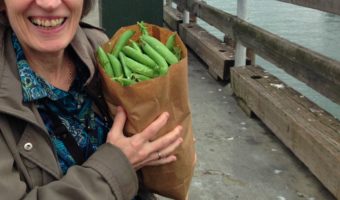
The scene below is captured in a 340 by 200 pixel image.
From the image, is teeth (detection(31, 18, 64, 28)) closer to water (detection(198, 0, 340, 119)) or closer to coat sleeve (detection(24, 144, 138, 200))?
coat sleeve (detection(24, 144, 138, 200))

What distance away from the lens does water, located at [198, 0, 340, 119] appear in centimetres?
542

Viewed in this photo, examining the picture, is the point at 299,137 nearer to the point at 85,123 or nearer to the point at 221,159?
the point at 221,159

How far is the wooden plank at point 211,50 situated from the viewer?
217 inches

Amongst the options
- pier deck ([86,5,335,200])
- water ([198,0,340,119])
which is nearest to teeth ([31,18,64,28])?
pier deck ([86,5,335,200])

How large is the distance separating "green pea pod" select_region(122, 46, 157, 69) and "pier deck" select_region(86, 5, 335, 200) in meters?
1.67

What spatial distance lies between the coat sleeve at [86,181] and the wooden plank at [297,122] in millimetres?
1790

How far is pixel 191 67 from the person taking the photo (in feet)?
21.3

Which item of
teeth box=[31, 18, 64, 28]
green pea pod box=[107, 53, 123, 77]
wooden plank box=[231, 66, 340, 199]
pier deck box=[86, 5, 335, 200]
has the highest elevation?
teeth box=[31, 18, 64, 28]

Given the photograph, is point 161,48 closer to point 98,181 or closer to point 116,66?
point 116,66

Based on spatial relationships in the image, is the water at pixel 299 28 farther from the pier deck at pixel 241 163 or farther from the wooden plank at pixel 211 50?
the pier deck at pixel 241 163

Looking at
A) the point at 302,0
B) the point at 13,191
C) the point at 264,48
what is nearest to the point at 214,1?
the point at 264,48

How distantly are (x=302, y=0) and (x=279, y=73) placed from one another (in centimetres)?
199

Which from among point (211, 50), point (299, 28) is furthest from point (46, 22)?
point (299, 28)

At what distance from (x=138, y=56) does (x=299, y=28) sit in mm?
5829
